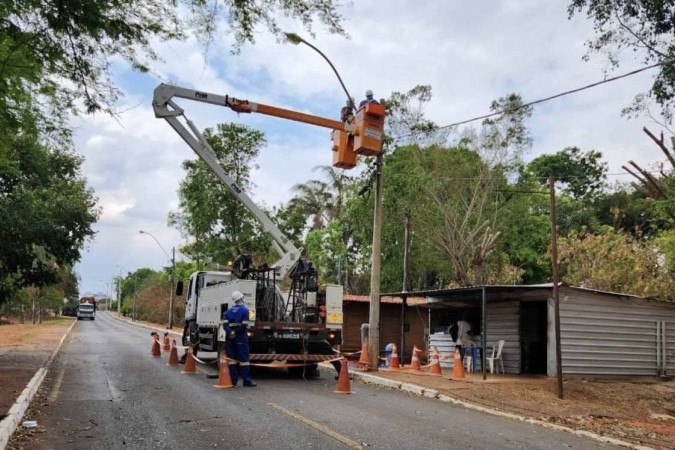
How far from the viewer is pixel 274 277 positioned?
15.9 m

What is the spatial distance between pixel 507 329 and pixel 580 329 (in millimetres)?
2239

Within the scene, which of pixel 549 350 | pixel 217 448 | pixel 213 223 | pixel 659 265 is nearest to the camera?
pixel 217 448

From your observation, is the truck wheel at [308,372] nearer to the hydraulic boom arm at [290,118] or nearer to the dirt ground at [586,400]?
the dirt ground at [586,400]

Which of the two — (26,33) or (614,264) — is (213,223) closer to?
(614,264)

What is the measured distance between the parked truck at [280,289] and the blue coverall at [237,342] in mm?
1056

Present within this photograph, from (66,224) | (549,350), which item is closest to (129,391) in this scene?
(66,224)

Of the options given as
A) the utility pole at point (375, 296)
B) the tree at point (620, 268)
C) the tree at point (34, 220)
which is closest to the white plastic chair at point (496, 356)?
the utility pole at point (375, 296)

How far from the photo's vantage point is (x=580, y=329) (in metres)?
17.3

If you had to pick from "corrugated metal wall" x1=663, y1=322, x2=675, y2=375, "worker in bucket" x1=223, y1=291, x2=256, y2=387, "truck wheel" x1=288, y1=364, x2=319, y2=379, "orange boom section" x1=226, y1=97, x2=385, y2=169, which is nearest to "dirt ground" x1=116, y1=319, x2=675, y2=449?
"corrugated metal wall" x1=663, y1=322, x2=675, y2=375

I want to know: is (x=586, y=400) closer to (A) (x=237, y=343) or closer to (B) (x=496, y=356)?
(B) (x=496, y=356)

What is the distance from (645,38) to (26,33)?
525 inches

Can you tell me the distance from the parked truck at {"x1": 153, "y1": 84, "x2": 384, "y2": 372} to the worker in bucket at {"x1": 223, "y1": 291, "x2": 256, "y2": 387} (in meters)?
1.04

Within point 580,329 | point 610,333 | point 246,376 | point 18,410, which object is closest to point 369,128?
point 246,376

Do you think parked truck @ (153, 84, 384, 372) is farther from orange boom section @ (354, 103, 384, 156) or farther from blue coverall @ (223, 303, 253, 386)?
blue coverall @ (223, 303, 253, 386)
